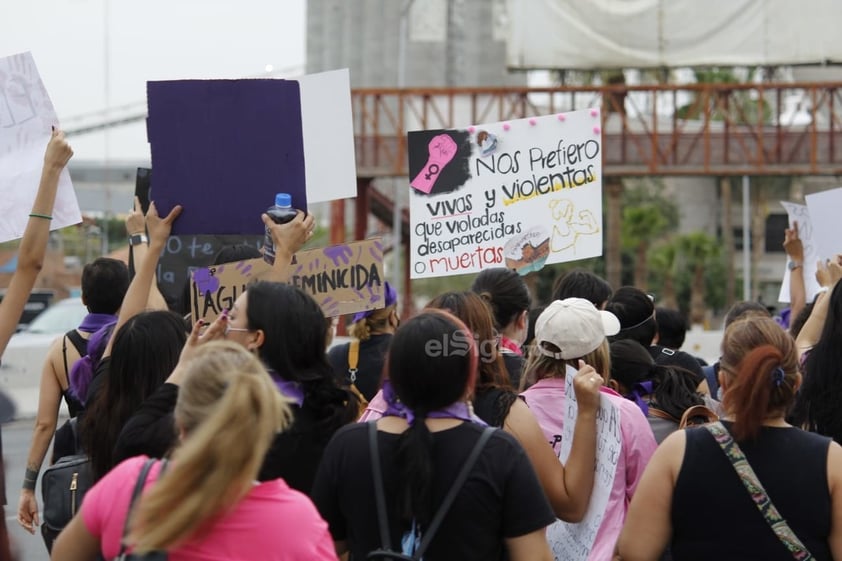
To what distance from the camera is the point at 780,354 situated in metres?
3.51

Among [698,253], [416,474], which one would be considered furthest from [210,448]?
[698,253]

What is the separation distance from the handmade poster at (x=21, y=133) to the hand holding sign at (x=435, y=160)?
239 cm

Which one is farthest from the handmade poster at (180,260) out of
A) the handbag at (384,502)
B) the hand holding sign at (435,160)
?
the handbag at (384,502)

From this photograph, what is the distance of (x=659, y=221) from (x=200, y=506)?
50001mm

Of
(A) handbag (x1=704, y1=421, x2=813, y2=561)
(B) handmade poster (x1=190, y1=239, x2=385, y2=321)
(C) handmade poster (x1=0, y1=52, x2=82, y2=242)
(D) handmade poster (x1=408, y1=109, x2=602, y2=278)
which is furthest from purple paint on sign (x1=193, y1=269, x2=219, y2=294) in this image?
(D) handmade poster (x1=408, y1=109, x2=602, y2=278)

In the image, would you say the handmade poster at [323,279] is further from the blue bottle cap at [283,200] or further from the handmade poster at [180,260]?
the handmade poster at [180,260]

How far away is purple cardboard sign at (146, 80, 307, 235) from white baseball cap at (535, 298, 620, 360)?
1.20m

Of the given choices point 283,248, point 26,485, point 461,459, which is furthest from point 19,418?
point 461,459

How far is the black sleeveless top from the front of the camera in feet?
11.0

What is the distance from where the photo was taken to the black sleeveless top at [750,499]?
11.0 ft

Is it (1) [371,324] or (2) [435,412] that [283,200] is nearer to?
(1) [371,324]

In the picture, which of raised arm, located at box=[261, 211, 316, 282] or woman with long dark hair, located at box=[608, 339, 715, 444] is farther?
woman with long dark hair, located at box=[608, 339, 715, 444]

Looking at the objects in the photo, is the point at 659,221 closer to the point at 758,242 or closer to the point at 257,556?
the point at 758,242

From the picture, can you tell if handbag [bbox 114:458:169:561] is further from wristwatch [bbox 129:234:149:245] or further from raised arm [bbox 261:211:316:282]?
wristwatch [bbox 129:234:149:245]
